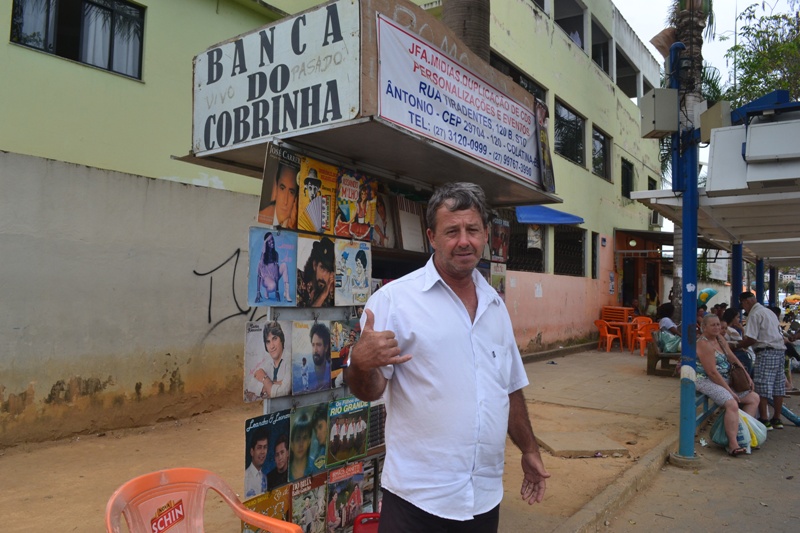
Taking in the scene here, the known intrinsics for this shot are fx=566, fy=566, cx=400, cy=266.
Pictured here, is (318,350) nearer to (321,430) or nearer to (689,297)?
(321,430)

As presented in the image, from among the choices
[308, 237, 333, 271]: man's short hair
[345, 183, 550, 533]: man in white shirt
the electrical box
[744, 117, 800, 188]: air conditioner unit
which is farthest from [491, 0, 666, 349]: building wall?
[345, 183, 550, 533]: man in white shirt

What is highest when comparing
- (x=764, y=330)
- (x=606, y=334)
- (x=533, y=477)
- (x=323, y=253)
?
(x=323, y=253)

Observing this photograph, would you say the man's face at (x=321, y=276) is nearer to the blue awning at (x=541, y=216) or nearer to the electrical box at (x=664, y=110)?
the electrical box at (x=664, y=110)

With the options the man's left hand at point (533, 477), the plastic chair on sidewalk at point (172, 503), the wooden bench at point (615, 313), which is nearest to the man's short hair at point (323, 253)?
the plastic chair on sidewalk at point (172, 503)

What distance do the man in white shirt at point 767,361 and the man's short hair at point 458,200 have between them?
6.67 m

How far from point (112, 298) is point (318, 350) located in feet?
12.2

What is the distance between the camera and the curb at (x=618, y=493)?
3.91 m

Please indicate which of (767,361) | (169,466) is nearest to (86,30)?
(169,466)

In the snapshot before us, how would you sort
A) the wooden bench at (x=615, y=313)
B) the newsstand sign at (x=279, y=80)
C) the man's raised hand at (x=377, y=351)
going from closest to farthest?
the man's raised hand at (x=377, y=351)
the newsstand sign at (x=279, y=80)
the wooden bench at (x=615, y=313)

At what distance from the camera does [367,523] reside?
3016 millimetres

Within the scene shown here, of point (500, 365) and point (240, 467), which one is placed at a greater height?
point (500, 365)

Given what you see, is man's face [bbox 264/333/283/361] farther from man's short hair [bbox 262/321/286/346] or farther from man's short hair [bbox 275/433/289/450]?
man's short hair [bbox 275/433/289/450]

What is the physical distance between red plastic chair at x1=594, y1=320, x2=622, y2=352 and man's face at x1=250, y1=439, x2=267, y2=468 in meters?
13.4

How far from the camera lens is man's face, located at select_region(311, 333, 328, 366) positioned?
3120 millimetres
